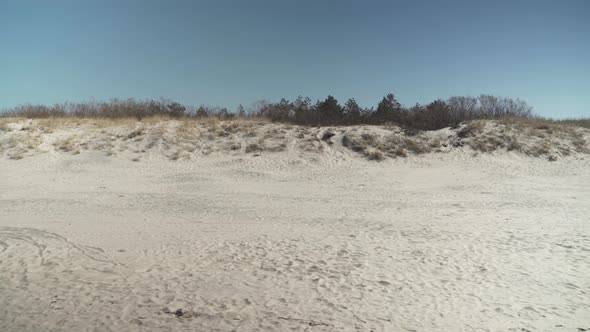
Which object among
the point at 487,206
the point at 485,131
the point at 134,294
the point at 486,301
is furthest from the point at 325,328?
the point at 485,131

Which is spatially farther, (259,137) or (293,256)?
(259,137)

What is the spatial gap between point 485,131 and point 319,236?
1764cm

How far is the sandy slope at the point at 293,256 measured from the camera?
532 cm

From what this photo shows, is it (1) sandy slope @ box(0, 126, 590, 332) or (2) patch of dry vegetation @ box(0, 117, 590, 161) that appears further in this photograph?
(2) patch of dry vegetation @ box(0, 117, 590, 161)

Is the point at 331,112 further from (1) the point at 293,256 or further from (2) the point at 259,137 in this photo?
(1) the point at 293,256

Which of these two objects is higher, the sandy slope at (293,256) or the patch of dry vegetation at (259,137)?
the patch of dry vegetation at (259,137)

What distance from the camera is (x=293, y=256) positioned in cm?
751

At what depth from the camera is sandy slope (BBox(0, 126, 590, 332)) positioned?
5316mm

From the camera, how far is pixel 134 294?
589 cm

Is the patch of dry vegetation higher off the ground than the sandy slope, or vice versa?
the patch of dry vegetation

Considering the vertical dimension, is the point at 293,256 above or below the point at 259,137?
below

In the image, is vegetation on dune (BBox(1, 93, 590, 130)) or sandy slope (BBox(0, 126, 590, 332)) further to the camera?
vegetation on dune (BBox(1, 93, 590, 130))

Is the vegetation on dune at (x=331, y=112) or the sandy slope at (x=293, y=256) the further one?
the vegetation on dune at (x=331, y=112)

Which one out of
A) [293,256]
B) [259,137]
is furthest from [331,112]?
[293,256]
